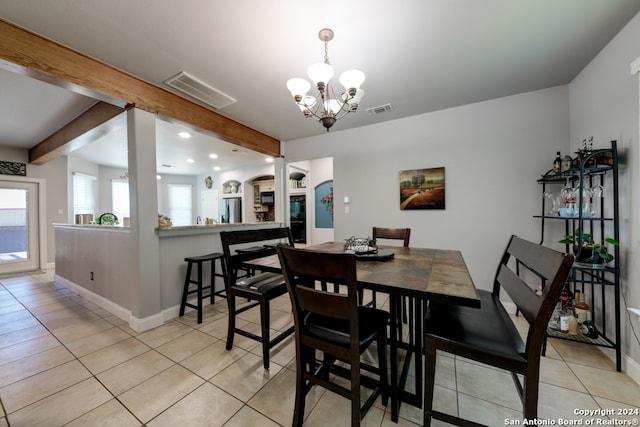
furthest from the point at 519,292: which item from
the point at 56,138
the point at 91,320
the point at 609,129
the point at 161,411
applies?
the point at 56,138

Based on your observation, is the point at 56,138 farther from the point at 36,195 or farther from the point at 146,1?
the point at 146,1

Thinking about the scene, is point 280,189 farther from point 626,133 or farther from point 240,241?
point 626,133

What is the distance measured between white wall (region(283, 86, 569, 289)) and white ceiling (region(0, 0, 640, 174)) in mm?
329

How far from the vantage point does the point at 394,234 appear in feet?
8.36

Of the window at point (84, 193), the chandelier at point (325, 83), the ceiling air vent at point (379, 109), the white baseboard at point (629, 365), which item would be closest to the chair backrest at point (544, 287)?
the white baseboard at point (629, 365)

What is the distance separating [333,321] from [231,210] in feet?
22.8

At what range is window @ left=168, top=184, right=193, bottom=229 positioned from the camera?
26.8 feet

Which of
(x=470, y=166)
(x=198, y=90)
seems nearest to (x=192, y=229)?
(x=198, y=90)

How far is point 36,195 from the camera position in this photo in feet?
16.8

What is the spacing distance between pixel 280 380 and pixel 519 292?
61.7 inches

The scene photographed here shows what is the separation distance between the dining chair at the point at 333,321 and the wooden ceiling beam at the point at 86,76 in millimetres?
2334

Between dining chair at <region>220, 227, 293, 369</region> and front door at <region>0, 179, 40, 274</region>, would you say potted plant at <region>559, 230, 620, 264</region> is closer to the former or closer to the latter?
dining chair at <region>220, 227, 293, 369</region>

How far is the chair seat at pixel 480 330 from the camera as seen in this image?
43.4 inches

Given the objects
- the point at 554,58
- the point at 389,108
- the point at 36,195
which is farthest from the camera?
the point at 36,195
